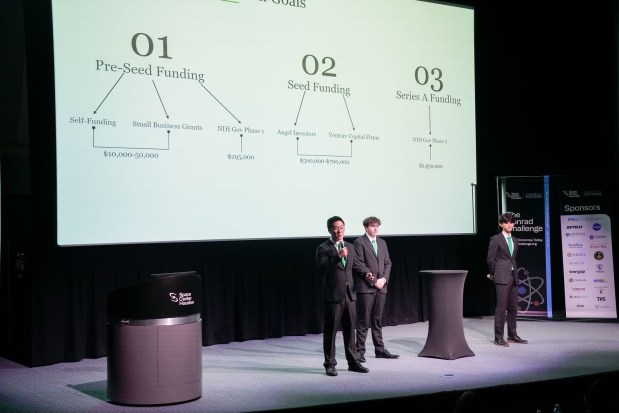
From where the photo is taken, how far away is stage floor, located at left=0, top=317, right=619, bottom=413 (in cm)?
528

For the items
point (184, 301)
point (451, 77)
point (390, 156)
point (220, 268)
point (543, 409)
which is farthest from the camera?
point (451, 77)

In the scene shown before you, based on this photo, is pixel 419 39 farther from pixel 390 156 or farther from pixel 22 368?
pixel 22 368

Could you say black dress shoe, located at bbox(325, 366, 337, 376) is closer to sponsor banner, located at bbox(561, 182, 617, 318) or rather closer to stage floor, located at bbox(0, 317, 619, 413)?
Result: stage floor, located at bbox(0, 317, 619, 413)

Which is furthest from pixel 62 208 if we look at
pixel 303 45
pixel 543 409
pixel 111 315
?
pixel 543 409

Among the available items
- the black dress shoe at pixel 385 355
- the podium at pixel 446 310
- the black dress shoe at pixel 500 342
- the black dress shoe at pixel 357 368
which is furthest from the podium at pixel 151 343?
the black dress shoe at pixel 500 342

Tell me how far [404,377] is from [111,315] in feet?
7.98

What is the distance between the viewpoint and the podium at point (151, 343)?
204 inches

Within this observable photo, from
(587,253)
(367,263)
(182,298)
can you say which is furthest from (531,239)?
(182,298)

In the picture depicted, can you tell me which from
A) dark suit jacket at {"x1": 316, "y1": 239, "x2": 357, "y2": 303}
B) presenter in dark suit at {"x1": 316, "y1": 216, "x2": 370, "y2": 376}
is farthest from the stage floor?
dark suit jacket at {"x1": 316, "y1": 239, "x2": 357, "y2": 303}

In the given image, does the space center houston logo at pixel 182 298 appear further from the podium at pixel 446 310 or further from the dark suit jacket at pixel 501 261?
the dark suit jacket at pixel 501 261

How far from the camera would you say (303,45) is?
829 centimetres

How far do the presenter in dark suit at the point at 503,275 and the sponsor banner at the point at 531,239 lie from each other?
72.7 inches

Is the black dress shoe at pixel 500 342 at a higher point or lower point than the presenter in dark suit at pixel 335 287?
lower

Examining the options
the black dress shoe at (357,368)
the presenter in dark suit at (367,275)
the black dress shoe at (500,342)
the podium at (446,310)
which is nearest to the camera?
the black dress shoe at (357,368)
